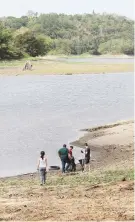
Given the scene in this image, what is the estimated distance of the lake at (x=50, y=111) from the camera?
28797mm

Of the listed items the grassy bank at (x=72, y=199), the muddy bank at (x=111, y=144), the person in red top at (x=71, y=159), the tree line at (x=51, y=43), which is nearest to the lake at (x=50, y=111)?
the muddy bank at (x=111, y=144)

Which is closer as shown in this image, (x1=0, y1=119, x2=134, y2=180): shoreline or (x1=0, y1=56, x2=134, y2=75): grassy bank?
(x1=0, y1=119, x2=134, y2=180): shoreline

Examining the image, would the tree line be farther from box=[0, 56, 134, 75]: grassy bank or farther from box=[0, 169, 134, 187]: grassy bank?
box=[0, 169, 134, 187]: grassy bank

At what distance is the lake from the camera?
28797mm

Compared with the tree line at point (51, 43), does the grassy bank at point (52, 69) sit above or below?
below

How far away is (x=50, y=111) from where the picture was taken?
46.5 m

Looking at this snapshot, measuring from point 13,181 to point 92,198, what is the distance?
20.1 ft

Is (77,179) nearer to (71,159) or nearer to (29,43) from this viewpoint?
(71,159)

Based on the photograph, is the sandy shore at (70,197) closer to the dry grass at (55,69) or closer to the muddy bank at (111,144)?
the muddy bank at (111,144)

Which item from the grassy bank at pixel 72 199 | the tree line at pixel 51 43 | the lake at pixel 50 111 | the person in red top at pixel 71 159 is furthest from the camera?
the tree line at pixel 51 43

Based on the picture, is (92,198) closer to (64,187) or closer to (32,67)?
(64,187)

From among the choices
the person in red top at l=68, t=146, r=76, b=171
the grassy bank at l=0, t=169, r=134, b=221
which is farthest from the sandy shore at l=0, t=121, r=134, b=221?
the person in red top at l=68, t=146, r=76, b=171

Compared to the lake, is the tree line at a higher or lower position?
higher

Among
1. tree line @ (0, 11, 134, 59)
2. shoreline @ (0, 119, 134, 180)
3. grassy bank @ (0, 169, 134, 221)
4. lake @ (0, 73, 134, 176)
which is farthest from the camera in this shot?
tree line @ (0, 11, 134, 59)
